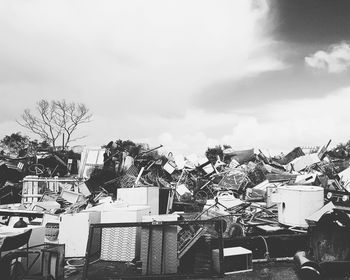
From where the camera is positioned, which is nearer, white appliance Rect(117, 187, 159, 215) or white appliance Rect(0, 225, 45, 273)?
white appliance Rect(0, 225, 45, 273)

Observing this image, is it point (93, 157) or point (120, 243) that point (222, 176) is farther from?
point (120, 243)

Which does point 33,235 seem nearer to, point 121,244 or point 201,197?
point 121,244

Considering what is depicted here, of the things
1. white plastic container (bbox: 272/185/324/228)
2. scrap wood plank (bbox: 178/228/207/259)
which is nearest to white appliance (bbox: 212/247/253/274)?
scrap wood plank (bbox: 178/228/207/259)

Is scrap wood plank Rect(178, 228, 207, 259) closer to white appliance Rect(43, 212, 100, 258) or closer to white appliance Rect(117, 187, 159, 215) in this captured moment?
white appliance Rect(43, 212, 100, 258)

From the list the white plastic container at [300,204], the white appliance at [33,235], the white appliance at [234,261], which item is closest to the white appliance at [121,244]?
the white appliance at [33,235]

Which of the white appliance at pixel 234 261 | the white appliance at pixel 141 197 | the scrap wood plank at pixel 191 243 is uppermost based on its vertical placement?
the white appliance at pixel 141 197

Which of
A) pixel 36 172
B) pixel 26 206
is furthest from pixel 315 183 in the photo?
pixel 36 172

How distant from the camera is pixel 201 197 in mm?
13453

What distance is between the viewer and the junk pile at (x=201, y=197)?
5934 millimetres

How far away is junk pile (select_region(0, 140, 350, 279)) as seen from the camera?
5934 mm

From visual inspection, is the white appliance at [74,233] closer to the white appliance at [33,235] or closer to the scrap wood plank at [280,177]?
the white appliance at [33,235]

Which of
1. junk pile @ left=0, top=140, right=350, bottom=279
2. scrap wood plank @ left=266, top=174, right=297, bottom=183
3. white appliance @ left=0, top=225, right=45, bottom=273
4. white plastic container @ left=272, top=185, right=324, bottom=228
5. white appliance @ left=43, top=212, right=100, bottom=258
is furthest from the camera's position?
scrap wood plank @ left=266, top=174, right=297, bottom=183

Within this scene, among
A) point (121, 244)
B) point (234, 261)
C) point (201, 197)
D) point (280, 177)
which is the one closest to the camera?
point (234, 261)

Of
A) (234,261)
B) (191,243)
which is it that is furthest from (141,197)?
(234,261)
